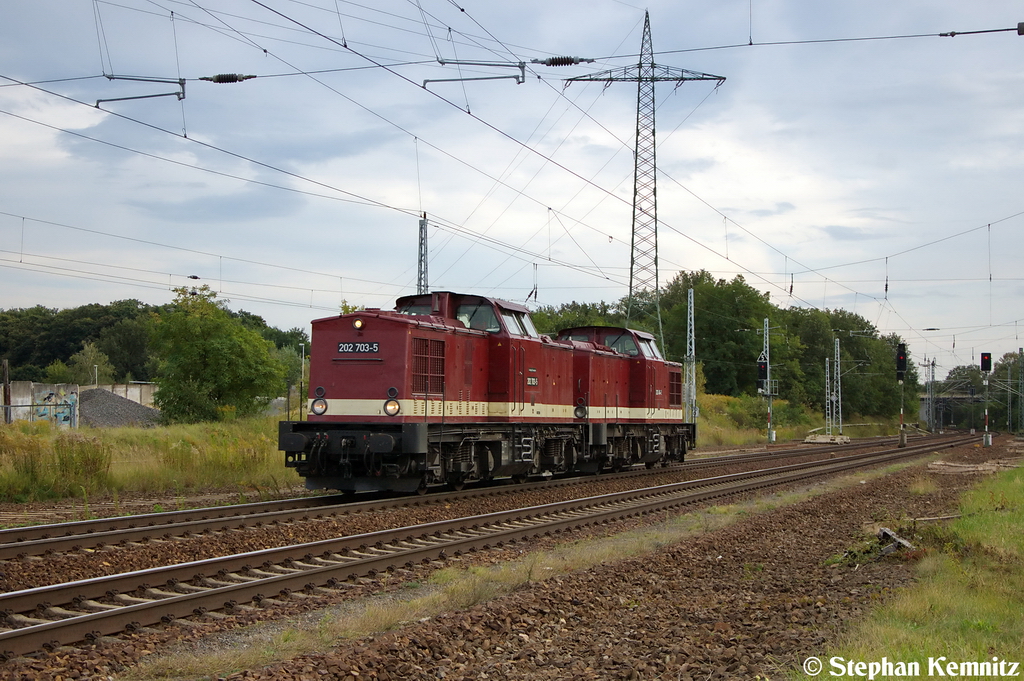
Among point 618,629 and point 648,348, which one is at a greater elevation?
point 648,348

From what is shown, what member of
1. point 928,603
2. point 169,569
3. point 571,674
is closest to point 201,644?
point 169,569

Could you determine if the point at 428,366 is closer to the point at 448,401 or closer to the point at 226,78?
the point at 448,401

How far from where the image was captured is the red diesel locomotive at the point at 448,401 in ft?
50.4

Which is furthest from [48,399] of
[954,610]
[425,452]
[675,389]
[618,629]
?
[954,610]

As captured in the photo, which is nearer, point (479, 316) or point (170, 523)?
point (170, 523)

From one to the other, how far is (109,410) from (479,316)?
34630 mm

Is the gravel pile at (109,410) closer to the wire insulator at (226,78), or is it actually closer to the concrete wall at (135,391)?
the concrete wall at (135,391)

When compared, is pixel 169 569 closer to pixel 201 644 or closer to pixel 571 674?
pixel 201 644

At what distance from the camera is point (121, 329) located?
86125 mm

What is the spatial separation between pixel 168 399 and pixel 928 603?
30.8m

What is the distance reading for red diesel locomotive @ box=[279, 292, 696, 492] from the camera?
15359mm

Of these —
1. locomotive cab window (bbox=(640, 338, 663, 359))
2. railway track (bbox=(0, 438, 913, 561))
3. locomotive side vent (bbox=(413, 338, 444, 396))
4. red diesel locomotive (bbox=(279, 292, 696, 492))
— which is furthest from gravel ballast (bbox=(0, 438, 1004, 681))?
locomotive cab window (bbox=(640, 338, 663, 359))

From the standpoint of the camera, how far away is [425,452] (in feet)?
49.5

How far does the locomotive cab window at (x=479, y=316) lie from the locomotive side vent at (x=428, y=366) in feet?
6.41
